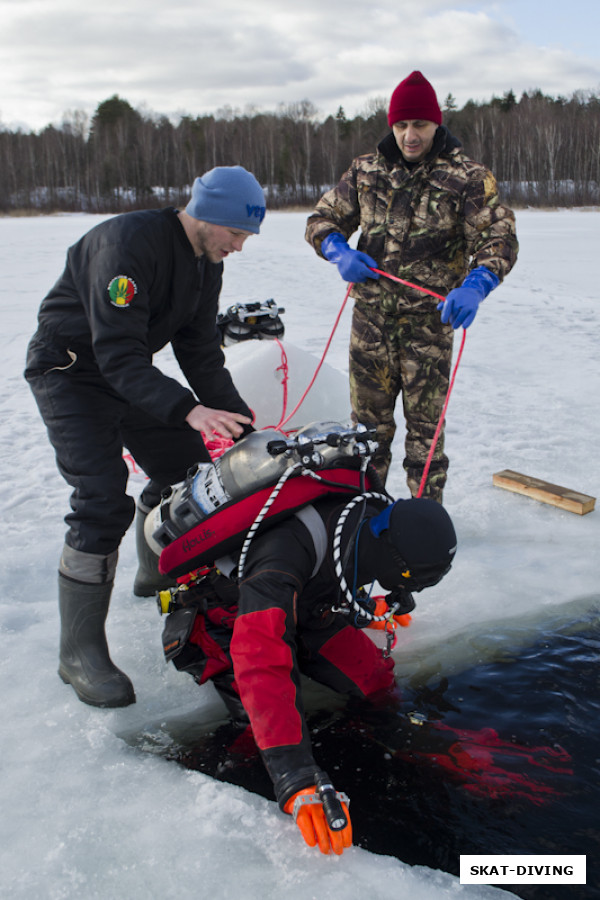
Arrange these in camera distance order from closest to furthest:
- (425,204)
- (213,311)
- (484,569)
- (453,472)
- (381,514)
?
1. (381,514)
2. (213,311)
3. (425,204)
4. (484,569)
5. (453,472)

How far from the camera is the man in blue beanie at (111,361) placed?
2.02 meters

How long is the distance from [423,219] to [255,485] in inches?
59.9

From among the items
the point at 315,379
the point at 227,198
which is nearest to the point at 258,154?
the point at 315,379

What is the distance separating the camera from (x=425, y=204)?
2.97 m

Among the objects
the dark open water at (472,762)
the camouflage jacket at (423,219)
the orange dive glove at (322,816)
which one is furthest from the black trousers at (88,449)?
the camouflage jacket at (423,219)

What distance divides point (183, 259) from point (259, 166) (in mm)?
43095

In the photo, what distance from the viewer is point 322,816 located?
5.67 ft

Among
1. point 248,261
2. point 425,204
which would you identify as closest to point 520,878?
point 425,204

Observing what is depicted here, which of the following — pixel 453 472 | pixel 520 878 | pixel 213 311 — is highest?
pixel 213 311

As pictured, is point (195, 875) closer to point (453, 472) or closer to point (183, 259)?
point (183, 259)

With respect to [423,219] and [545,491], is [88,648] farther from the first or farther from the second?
[545,491]

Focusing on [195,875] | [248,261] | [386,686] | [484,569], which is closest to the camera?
[195,875]

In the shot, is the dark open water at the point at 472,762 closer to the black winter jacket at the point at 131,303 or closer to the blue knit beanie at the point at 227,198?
the black winter jacket at the point at 131,303

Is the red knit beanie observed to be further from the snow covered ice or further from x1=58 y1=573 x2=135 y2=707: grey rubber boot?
x1=58 y1=573 x2=135 y2=707: grey rubber boot
